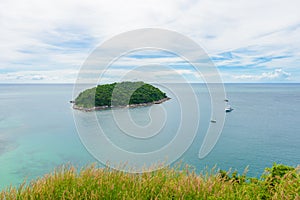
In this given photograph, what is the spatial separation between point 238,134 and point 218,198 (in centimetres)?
3921

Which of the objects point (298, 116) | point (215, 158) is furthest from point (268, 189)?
point (298, 116)

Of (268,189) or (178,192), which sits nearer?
(178,192)

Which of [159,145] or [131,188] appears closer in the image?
[131,188]

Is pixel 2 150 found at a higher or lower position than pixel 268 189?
lower

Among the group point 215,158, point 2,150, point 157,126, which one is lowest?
point 2,150

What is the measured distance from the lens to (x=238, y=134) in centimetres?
3950

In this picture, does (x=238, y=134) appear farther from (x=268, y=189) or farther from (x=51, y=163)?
(x=268, y=189)

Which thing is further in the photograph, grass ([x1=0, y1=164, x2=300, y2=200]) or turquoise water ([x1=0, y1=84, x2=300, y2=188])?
turquoise water ([x1=0, y1=84, x2=300, y2=188])

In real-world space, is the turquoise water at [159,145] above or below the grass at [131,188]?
below

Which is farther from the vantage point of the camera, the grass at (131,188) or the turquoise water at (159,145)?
the turquoise water at (159,145)

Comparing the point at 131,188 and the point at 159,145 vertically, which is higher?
the point at 131,188

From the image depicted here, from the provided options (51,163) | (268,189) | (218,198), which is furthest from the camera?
(51,163)

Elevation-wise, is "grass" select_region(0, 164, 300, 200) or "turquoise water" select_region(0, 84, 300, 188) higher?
"grass" select_region(0, 164, 300, 200)

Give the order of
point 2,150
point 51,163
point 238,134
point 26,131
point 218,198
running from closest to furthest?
point 218,198, point 51,163, point 2,150, point 238,134, point 26,131
